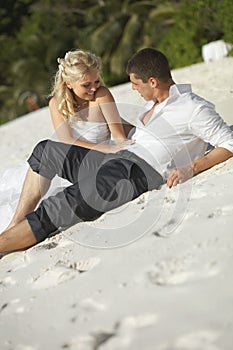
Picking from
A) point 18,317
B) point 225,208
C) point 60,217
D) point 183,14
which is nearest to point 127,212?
point 60,217

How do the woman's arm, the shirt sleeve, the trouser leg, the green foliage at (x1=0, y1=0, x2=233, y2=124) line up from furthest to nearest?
the green foliage at (x1=0, y1=0, x2=233, y2=124) → the woman's arm → the trouser leg → the shirt sleeve

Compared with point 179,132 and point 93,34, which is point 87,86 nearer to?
point 179,132

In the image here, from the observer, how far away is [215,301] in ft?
8.41

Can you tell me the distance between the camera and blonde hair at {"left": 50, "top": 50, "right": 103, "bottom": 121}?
4469 millimetres

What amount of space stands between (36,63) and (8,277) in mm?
20067

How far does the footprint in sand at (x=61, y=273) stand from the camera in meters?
3.30

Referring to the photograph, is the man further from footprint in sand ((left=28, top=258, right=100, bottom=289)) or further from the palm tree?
the palm tree

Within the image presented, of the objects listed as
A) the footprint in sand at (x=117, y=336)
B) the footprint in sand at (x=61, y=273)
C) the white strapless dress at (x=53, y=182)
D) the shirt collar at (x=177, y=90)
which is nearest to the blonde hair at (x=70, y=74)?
the white strapless dress at (x=53, y=182)

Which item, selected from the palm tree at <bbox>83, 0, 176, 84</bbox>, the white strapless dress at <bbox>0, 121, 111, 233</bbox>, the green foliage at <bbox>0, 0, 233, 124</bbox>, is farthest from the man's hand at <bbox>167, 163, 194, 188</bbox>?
the palm tree at <bbox>83, 0, 176, 84</bbox>

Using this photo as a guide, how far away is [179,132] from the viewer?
4.17 m

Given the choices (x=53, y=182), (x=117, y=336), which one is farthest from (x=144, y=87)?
(x=117, y=336)

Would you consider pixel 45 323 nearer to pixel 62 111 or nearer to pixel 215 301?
pixel 215 301

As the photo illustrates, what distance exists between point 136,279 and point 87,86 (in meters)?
1.98

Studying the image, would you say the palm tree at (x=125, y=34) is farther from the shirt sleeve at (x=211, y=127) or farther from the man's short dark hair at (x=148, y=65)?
the shirt sleeve at (x=211, y=127)
